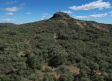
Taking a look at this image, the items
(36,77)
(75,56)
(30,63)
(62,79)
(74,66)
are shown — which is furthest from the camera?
(75,56)

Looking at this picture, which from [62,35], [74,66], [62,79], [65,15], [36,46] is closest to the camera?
[62,79]

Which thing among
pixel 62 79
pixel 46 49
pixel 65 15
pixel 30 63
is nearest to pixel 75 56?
pixel 46 49

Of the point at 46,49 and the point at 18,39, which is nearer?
the point at 46,49

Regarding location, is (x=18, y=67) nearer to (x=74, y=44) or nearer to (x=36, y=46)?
(x=36, y=46)

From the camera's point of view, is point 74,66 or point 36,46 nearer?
point 74,66

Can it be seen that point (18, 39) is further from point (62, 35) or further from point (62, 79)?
point (62, 79)

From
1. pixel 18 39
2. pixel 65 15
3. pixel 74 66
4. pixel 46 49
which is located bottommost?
pixel 74 66

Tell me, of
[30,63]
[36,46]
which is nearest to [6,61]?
[30,63]

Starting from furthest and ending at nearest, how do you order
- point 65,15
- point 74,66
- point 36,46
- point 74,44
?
point 65,15
point 74,44
point 36,46
point 74,66

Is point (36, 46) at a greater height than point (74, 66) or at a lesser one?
greater
